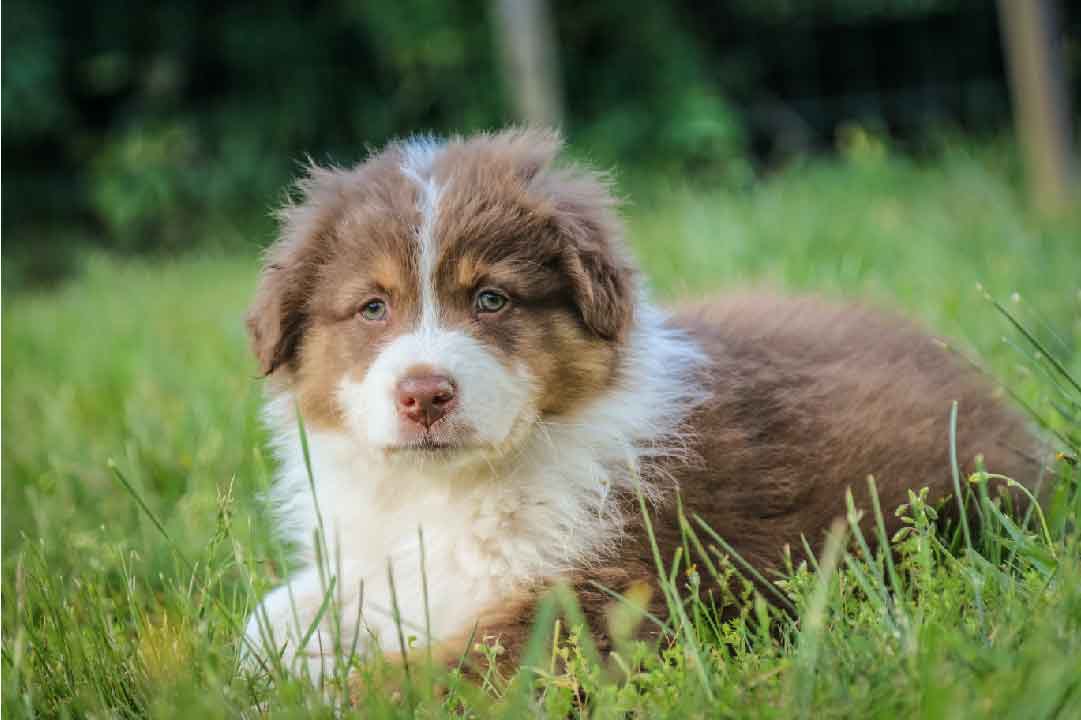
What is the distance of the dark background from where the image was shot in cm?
1224

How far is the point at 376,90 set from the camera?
13.1 metres

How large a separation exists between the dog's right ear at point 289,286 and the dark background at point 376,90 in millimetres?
8807

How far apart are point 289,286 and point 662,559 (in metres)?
1.27

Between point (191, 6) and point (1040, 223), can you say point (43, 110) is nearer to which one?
point (191, 6)

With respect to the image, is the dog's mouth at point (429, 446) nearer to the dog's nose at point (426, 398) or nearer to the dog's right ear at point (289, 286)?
the dog's nose at point (426, 398)

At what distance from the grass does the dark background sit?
3.99 metres

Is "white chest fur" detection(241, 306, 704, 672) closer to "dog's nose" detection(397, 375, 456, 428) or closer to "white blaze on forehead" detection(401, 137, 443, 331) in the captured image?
"dog's nose" detection(397, 375, 456, 428)

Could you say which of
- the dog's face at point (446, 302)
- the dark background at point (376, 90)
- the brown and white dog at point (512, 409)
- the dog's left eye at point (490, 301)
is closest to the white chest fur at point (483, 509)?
the brown and white dog at point (512, 409)

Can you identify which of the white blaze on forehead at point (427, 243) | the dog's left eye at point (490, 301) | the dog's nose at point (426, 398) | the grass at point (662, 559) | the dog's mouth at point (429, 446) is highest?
the white blaze on forehead at point (427, 243)

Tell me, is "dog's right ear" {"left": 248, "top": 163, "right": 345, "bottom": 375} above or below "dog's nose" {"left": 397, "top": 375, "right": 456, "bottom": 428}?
above

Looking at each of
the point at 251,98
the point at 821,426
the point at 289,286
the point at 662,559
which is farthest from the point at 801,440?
the point at 251,98

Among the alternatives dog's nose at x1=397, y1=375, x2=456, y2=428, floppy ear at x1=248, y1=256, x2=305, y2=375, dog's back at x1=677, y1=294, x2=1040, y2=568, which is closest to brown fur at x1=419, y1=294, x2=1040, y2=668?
dog's back at x1=677, y1=294, x2=1040, y2=568

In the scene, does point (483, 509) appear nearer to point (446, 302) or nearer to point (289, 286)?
point (446, 302)

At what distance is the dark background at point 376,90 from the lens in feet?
40.2
